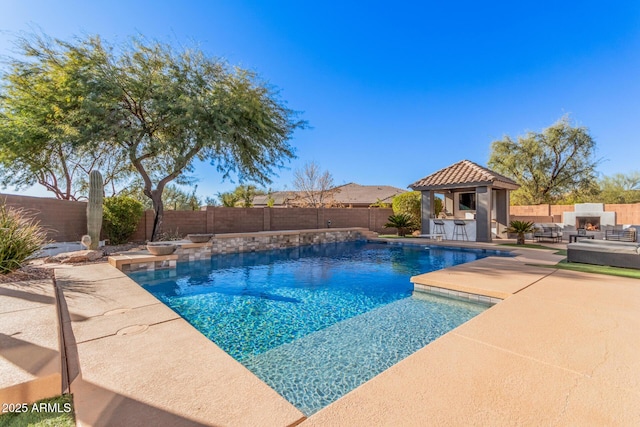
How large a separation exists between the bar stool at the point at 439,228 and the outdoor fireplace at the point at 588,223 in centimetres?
629

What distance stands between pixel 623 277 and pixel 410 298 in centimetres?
443

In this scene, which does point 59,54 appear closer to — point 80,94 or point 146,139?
point 80,94

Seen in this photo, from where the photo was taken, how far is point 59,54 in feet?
33.0

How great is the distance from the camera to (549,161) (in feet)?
76.3

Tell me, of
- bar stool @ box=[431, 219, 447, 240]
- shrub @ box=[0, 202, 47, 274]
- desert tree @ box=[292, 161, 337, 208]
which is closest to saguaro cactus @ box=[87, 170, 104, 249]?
shrub @ box=[0, 202, 47, 274]

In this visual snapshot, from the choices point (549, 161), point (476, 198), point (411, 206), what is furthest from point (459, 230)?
point (549, 161)

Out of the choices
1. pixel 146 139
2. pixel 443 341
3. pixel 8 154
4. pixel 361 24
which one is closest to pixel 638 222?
pixel 361 24

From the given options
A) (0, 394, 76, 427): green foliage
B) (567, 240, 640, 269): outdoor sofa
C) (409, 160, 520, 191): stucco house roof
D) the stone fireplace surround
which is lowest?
(0, 394, 76, 427): green foliage

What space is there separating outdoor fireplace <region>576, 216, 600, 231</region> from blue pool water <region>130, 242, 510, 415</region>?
970cm

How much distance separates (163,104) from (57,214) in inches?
207

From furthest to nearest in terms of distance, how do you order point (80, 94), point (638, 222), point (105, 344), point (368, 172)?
point (368, 172) < point (638, 222) < point (80, 94) < point (105, 344)

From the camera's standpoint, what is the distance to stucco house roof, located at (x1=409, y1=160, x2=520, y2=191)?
40.9 ft

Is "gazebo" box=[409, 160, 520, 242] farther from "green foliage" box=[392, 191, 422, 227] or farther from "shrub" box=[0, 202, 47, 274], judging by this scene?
"shrub" box=[0, 202, 47, 274]

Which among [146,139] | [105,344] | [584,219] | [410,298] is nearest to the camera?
[105,344]
